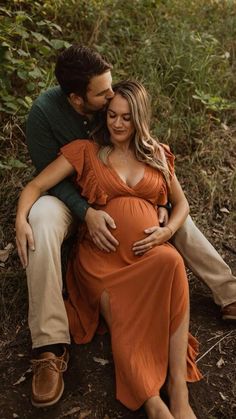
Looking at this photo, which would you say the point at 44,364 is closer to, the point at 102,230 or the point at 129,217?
the point at 102,230

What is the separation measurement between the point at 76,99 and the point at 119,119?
33cm

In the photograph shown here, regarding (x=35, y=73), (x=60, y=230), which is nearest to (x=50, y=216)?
(x=60, y=230)

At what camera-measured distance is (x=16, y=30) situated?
159 inches

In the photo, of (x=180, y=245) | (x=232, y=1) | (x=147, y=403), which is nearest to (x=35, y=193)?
(x=180, y=245)

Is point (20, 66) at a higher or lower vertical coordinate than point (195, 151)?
higher

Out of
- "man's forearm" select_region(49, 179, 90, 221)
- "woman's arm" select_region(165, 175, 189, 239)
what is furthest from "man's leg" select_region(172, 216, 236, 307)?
"man's forearm" select_region(49, 179, 90, 221)

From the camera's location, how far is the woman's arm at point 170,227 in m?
2.79

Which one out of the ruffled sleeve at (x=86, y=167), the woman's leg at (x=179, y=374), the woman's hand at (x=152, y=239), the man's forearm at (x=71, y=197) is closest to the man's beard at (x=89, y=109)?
the ruffled sleeve at (x=86, y=167)

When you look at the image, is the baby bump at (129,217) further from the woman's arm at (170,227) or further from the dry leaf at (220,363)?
the dry leaf at (220,363)

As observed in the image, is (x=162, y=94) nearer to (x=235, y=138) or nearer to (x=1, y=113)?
(x=235, y=138)

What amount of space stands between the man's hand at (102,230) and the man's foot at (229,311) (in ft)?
2.75

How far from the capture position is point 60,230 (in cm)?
280

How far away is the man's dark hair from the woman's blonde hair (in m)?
0.15

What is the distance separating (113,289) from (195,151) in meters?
2.05
